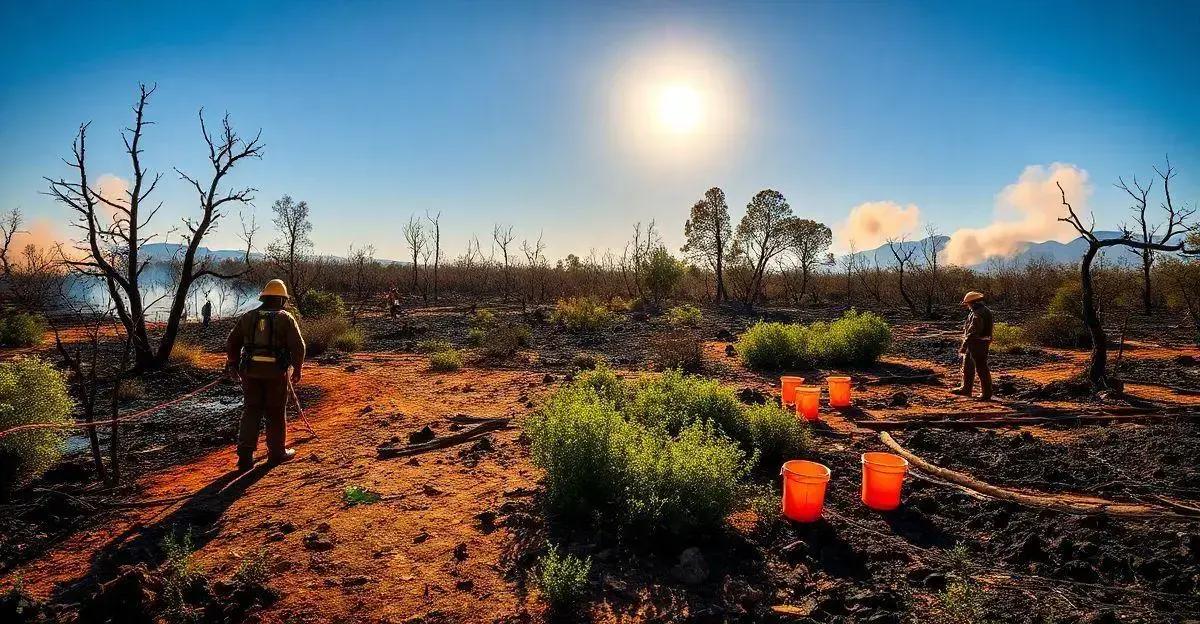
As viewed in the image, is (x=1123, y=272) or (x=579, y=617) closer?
(x=579, y=617)

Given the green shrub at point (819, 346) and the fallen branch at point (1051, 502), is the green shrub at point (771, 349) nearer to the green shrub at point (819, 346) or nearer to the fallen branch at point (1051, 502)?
the green shrub at point (819, 346)

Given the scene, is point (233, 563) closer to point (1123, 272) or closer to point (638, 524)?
point (638, 524)

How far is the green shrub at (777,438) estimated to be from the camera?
522 centimetres

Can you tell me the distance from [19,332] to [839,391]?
2023cm

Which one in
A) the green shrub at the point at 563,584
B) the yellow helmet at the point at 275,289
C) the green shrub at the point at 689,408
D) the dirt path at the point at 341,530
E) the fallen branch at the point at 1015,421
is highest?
the yellow helmet at the point at 275,289

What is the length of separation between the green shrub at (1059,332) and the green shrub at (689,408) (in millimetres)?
12021

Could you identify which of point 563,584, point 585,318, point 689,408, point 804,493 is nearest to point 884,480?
point 804,493

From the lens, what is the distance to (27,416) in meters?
4.51

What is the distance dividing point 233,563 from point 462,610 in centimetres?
165

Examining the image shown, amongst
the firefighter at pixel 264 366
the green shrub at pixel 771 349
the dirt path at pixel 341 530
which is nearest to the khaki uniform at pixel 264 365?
the firefighter at pixel 264 366

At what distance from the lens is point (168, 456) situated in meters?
5.79

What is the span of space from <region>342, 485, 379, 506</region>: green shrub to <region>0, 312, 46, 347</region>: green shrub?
16585mm

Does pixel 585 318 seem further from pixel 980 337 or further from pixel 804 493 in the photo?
pixel 804 493

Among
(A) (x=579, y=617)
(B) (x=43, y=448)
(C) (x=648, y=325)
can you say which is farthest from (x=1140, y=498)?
(C) (x=648, y=325)
